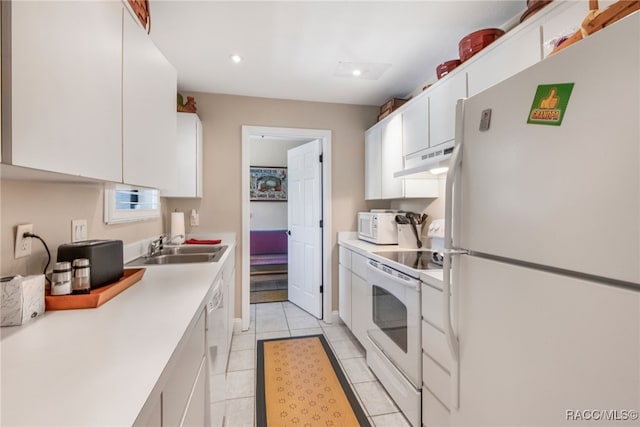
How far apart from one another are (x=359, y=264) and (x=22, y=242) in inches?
84.6

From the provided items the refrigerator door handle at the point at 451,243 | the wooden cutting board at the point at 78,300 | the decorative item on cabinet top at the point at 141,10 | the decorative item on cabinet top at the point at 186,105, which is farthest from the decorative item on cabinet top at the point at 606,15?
the decorative item on cabinet top at the point at 186,105

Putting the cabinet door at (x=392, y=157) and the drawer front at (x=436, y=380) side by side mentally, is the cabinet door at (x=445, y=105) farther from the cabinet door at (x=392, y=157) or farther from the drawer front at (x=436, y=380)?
the drawer front at (x=436, y=380)

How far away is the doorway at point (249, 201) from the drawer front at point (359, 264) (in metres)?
0.51

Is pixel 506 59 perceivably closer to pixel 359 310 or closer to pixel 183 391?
pixel 183 391

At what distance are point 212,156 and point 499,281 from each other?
2795 mm

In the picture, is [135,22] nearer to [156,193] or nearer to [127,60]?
[127,60]

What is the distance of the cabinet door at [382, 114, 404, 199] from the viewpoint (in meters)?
2.51

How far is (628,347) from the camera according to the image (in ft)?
1.92

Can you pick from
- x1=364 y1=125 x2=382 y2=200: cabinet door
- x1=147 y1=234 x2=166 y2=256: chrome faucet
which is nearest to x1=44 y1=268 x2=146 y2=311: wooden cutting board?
x1=147 y1=234 x2=166 y2=256: chrome faucet

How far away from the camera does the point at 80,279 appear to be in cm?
98

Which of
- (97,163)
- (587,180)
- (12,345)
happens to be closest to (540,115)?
(587,180)

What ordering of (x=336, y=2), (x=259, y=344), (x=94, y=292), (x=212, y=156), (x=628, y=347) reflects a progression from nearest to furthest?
(x=628, y=347)
(x=94, y=292)
(x=336, y=2)
(x=259, y=344)
(x=212, y=156)

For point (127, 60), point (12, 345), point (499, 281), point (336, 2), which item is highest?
point (336, 2)
